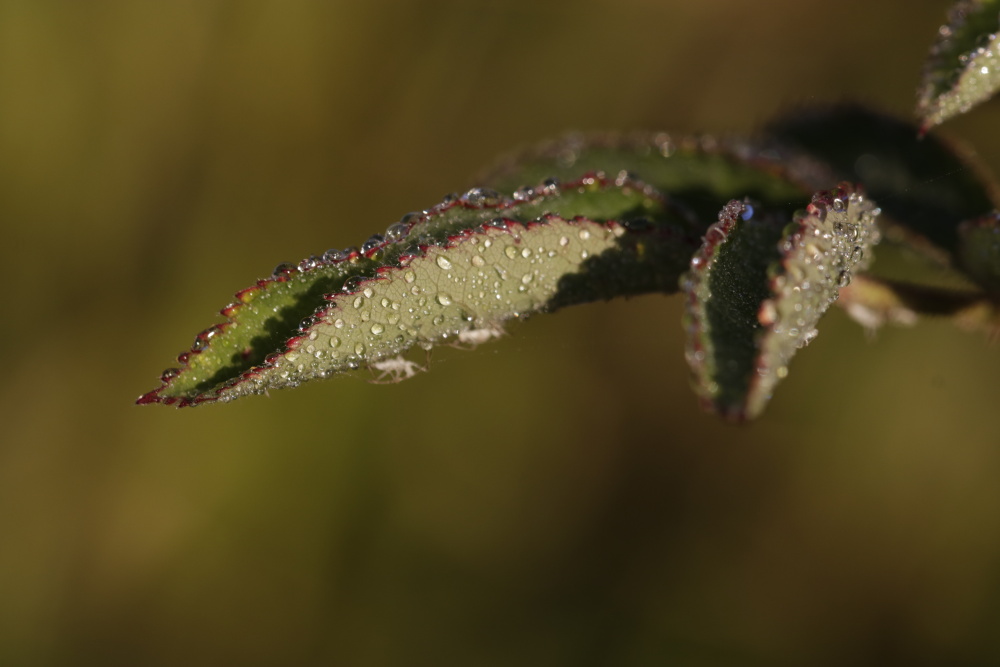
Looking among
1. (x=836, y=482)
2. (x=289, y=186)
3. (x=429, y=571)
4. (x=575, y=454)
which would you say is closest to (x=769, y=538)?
(x=836, y=482)

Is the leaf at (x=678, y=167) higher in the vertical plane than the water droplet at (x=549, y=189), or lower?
higher

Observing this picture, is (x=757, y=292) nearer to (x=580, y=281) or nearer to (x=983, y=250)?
(x=580, y=281)

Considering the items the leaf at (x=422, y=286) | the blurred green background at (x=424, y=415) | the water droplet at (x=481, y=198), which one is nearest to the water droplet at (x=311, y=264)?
the leaf at (x=422, y=286)

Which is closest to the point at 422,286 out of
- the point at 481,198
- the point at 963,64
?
the point at 481,198

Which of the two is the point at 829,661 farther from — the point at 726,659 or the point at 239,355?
the point at 239,355

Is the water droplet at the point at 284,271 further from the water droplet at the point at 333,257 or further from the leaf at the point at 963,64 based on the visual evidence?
the leaf at the point at 963,64

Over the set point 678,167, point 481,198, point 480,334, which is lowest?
point 480,334
